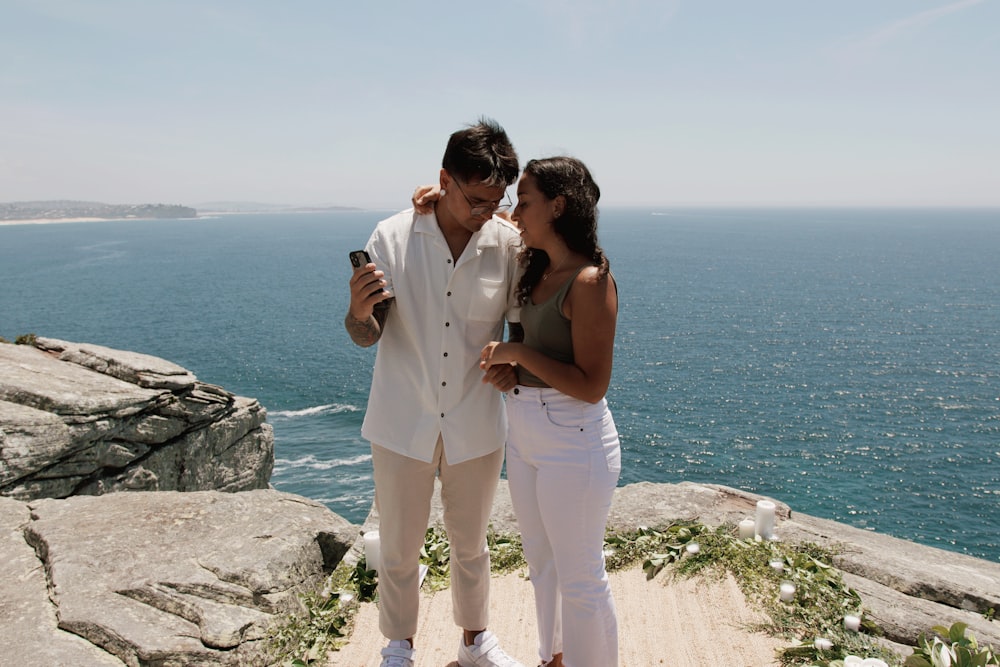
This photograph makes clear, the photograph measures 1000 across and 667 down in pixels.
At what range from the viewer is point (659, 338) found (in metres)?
51.4

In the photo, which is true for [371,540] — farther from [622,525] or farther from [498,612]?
[622,525]

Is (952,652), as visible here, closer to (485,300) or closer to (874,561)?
(874,561)

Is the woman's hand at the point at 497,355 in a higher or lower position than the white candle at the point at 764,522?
higher

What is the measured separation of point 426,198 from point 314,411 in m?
30.9

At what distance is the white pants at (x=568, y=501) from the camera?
3689 millimetres

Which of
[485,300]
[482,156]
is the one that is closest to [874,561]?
[485,300]

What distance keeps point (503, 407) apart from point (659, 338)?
1918 inches

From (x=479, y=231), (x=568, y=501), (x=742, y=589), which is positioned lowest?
(x=742, y=589)

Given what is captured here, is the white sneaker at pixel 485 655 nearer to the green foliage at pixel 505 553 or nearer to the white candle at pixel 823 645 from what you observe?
the green foliage at pixel 505 553

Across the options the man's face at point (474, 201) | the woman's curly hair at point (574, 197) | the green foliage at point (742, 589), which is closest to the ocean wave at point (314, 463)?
the green foliage at point (742, 589)

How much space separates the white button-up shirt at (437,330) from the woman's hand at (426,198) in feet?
0.15

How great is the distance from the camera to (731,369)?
42812 mm

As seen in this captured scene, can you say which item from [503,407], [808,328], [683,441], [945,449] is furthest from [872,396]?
[503,407]

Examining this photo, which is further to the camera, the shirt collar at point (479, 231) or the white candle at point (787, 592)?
the white candle at point (787, 592)
